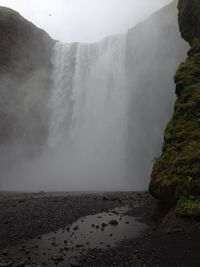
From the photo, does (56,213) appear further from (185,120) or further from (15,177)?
(15,177)

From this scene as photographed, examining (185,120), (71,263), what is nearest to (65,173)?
(185,120)

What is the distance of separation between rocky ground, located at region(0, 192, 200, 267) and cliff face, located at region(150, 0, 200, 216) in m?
0.91

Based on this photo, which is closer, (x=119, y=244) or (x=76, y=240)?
(x=119, y=244)

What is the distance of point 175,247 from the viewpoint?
968 cm

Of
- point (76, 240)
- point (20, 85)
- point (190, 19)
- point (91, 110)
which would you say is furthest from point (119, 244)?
point (20, 85)

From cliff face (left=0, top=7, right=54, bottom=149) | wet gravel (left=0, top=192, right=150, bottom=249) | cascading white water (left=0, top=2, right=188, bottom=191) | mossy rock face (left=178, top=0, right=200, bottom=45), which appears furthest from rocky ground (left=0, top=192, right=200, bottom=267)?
cliff face (left=0, top=7, right=54, bottom=149)

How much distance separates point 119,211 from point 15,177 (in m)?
21.9

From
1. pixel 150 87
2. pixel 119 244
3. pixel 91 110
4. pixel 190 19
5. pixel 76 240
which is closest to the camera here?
pixel 119 244

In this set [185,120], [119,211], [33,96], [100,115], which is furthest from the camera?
[33,96]

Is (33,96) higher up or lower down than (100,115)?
higher up

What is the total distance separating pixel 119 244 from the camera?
1078cm

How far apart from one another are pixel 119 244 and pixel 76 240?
150 cm

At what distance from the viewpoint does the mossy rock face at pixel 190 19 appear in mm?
22594

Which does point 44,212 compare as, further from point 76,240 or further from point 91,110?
point 91,110
